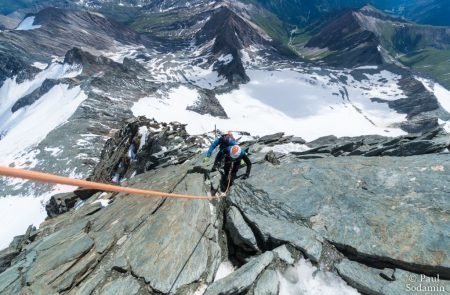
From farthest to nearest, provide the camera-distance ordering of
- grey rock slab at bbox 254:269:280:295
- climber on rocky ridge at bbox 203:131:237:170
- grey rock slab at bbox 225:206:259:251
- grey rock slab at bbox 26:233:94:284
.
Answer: climber on rocky ridge at bbox 203:131:237:170, grey rock slab at bbox 225:206:259:251, grey rock slab at bbox 26:233:94:284, grey rock slab at bbox 254:269:280:295

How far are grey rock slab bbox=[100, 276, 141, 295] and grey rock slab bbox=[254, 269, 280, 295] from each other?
362 cm

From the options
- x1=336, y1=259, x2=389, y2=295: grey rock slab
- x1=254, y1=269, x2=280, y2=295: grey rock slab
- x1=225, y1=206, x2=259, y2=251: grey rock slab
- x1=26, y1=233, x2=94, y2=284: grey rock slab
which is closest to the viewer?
x1=336, y1=259, x2=389, y2=295: grey rock slab

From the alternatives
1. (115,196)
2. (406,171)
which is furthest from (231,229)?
(115,196)

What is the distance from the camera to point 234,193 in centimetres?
1424

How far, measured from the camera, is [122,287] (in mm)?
9641

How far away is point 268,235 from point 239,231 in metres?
1.12

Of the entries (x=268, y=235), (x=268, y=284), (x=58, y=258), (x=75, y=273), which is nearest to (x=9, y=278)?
(x=58, y=258)

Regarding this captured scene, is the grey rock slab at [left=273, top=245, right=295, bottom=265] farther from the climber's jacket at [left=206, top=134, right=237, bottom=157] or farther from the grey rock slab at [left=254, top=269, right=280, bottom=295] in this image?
the climber's jacket at [left=206, top=134, right=237, bottom=157]

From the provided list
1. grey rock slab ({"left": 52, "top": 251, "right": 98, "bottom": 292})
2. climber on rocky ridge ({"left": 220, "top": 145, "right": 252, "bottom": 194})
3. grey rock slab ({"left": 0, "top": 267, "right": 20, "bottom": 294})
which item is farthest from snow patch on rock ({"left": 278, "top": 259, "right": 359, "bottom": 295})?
grey rock slab ({"left": 0, "top": 267, "right": 20, "bottom": 294})

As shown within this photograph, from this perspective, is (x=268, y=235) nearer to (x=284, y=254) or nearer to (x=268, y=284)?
(x=284, y=254)

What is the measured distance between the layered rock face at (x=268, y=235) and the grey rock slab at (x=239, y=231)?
0.04 m

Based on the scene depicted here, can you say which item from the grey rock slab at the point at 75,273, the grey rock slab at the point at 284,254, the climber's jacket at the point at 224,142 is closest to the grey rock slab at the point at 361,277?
the grey rock slab at the point at 284,254

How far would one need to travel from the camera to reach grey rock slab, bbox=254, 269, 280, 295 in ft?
29.5

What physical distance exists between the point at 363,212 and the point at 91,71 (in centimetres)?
20367
